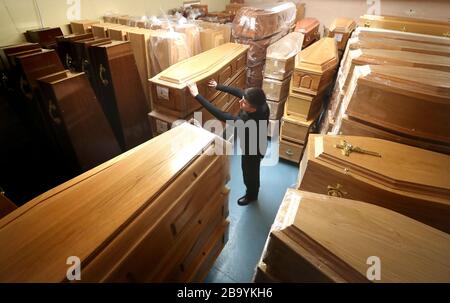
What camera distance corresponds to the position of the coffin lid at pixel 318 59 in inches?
109

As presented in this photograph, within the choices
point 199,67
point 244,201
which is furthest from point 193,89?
point 244,201

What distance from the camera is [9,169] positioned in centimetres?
211

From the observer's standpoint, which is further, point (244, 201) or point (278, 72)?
point (278, 72)

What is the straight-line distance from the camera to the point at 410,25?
3.53 meters

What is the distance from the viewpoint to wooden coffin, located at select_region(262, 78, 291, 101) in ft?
10.8

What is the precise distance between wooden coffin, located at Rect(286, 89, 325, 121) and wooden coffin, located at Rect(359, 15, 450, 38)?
1.86 metres

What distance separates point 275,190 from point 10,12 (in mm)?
3279

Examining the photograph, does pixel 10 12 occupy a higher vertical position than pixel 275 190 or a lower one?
higher

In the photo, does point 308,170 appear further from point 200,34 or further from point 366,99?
point 200,34

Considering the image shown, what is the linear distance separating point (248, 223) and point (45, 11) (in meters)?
3.12

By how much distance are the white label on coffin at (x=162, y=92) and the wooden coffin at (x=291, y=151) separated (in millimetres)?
1614

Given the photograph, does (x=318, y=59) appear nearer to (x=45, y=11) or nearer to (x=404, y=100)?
(x=404, y=100)

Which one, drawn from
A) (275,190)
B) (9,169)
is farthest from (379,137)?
(9,169)

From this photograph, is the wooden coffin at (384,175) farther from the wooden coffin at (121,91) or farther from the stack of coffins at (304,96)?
the wooden coffin at (121,91)
